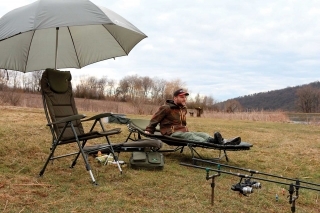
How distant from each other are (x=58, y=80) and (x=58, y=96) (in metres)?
0.22

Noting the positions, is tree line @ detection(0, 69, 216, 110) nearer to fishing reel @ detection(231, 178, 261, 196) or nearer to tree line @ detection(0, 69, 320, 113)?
tree line @ detection(0, 69, 320, 113)

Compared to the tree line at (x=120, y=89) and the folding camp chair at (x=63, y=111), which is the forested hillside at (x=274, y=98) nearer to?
the tree line at (x=120, y=89)

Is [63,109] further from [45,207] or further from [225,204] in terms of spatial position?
[225,204]

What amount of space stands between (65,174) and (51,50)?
6.31 ft

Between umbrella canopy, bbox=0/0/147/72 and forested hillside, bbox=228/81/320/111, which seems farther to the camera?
forested hillside, bbox=228/81/320/111

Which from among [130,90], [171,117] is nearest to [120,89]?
[130,90]

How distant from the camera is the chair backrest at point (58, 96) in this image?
420cm

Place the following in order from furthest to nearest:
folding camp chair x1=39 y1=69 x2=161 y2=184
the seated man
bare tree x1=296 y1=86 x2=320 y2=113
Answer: bare tree x1=296 y1=86 x2=320 y2=113 < the seated man < folding camp chair x1=39 y1=69 x2=161 y2=184

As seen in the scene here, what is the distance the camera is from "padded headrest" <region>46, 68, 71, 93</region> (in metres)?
4.39

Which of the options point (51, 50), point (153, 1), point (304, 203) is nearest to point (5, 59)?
point (51, 50)

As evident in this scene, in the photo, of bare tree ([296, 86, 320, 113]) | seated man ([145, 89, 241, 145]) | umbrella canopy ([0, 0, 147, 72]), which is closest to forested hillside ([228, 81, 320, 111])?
bare tree ([296, 86, 320, 113])

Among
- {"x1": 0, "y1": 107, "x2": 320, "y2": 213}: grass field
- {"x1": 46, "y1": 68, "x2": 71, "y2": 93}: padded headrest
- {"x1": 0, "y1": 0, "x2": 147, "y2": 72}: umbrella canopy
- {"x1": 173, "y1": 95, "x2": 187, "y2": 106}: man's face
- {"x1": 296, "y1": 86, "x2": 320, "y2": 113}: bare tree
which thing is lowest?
{"x1": 0, "y1": 107, "x2": 320, "y2": 213}: grass field

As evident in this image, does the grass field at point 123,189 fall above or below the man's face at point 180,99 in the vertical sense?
below

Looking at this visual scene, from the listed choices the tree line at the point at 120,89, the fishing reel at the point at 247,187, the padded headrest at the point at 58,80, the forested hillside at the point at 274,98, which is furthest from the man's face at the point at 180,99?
the forested hillside at the point at 274,98
